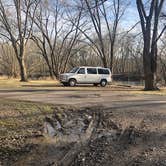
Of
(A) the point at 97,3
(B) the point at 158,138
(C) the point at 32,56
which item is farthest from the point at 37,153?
(C) the point at 32,56

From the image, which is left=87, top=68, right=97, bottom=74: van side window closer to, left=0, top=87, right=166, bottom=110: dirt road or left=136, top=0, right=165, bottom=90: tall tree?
left=136, top=0, right=165, bottom=90: tall tree

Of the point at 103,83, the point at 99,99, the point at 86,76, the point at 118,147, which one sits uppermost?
the point at 86,76

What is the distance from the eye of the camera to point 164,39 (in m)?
69.2

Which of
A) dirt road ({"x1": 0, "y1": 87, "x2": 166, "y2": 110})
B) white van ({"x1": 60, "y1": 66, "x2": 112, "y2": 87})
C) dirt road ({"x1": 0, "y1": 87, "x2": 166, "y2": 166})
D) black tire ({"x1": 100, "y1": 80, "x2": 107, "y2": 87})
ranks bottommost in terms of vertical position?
dirt road ({"x1": 0, "y1": 87, "x2": 166, "y2": 166})

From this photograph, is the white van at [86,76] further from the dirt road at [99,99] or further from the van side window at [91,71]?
the dirt road at [99,99]

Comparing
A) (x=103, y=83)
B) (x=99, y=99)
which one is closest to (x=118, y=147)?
(x=99, y=99)

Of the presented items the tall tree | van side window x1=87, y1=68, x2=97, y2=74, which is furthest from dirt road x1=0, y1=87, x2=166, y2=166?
van side window x1=87, y1=68, x2=97, y2=74

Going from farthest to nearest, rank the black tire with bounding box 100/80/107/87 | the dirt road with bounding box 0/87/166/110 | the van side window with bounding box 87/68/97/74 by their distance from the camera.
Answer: the black tire with bounding box 100/80/107/87, the van side window with bounding box 87/68/97/74, the dirt road with bounding box 0/87/166/110

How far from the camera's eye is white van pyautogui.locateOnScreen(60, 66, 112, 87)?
36.1 metres

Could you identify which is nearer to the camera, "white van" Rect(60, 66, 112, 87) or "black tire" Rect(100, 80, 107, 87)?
"white van" Rect(60, 66, 112, 87)

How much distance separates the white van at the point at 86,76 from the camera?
1421 inches

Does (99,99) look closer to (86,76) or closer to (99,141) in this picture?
(99,141)

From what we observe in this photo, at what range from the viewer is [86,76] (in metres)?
36.8

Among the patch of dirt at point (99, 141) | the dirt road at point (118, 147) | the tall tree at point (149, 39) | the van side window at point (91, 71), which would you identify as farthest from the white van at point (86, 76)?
the dirt road at point (118, 147)
